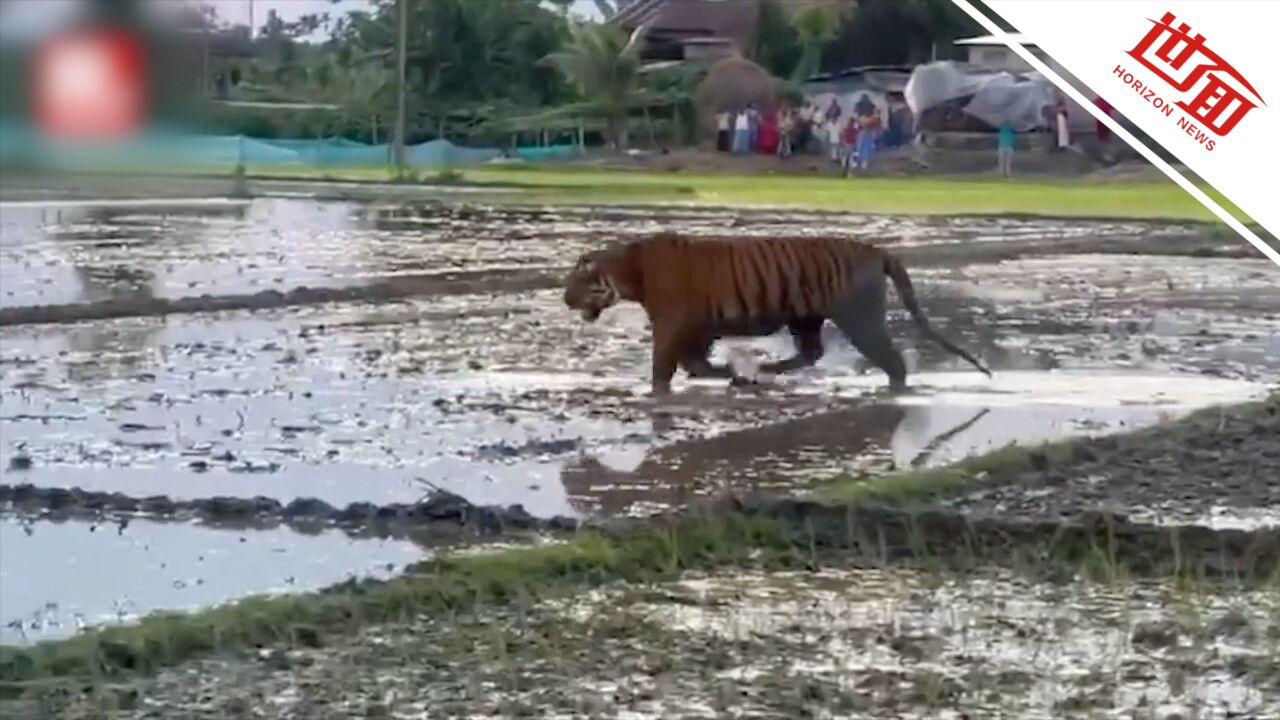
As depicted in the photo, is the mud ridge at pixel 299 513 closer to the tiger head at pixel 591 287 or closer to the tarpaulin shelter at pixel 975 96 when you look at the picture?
the tarpaulin shelter at pixel 975 96

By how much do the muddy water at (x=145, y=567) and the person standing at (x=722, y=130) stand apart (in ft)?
2.87

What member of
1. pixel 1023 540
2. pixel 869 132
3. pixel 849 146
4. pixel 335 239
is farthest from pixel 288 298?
pixel 1023 540

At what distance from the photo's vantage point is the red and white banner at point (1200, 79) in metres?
2.26

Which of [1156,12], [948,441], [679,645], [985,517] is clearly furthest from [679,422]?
[1156,12]

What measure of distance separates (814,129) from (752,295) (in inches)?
43.2

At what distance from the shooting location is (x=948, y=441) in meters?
4.28

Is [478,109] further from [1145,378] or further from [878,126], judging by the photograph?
[1145,378]

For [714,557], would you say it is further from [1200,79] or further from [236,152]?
[1200,79]

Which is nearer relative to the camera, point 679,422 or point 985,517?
point 985,517

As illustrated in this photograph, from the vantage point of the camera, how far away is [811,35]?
3668 mm

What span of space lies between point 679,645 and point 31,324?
3.55m

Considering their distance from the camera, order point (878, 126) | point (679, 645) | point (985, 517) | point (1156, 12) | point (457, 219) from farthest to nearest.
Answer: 1. point (457, 219)
2. point (878, 126)
3. point (985, 517)
4. point (679, 645)
5. point (1156, 12)

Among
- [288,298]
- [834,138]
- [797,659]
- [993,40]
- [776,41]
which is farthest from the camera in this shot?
[288,298]

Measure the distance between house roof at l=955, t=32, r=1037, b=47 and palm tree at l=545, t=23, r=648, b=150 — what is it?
53 centimetres
